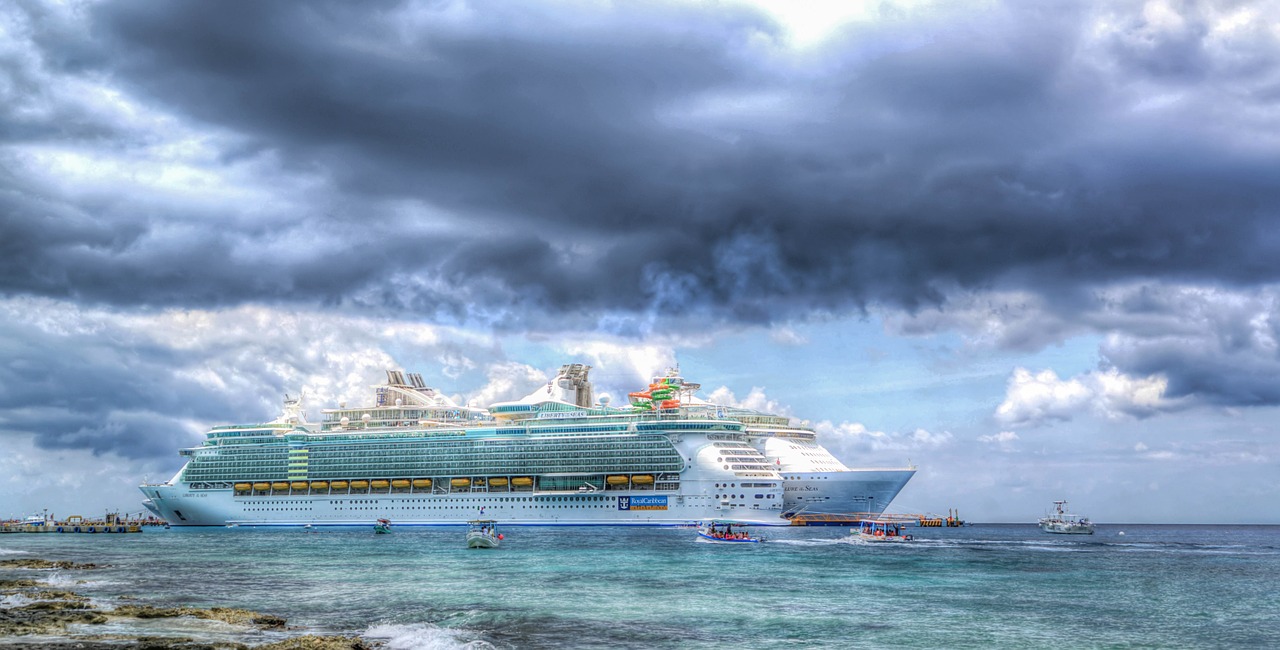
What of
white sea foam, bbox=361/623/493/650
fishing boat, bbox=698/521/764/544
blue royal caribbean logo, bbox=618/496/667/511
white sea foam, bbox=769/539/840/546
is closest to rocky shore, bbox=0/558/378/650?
white sea foam, bbox=361/623/493/650

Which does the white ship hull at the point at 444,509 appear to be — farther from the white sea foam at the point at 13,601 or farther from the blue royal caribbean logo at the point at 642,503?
the white sea foam at the point at 13,601

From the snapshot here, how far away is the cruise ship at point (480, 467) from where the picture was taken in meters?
122

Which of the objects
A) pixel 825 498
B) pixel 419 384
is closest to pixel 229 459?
pixel 419 384

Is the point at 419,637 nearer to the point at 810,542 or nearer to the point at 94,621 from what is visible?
the point at 94,621

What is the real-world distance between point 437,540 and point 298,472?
4820 cm

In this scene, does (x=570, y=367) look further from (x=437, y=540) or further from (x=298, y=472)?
(x=437, y=540)

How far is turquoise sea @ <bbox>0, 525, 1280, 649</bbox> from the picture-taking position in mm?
37125

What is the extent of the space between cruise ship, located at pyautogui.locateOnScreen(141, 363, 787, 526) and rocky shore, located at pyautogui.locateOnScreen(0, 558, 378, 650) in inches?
3092

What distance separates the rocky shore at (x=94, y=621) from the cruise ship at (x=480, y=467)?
78.5 meters

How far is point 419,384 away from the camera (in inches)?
6112

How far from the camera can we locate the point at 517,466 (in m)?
131

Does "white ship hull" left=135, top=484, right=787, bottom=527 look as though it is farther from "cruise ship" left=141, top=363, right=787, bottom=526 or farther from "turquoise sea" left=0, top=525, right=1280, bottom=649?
"turquoise sea" left=0, top=525, right=1280, bottom=649

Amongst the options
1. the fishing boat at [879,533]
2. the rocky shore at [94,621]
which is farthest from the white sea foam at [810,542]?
the rocky shore at [94,621]

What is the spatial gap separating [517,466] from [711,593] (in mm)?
83246
